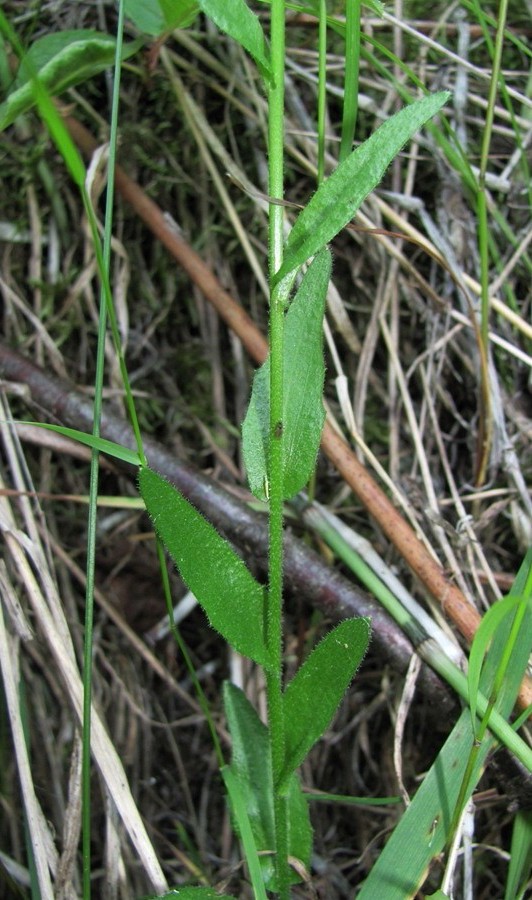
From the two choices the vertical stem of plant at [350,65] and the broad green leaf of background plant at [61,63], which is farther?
the broad green leaf of background plant at [61,63]

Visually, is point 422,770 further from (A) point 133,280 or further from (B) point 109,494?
(A) point 133,280

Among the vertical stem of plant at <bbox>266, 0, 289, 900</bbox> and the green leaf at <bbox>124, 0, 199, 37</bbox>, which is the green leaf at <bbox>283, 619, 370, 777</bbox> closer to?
the vertical stem of plant at <bbox>266, 0, 289, 900</bbox>

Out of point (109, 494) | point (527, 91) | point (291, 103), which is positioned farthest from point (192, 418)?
point (527, 91)

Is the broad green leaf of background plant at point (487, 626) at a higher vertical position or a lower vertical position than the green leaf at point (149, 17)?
lower

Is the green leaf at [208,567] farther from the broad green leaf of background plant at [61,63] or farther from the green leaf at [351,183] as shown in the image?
the broad green leaf of background plant at [61,63]

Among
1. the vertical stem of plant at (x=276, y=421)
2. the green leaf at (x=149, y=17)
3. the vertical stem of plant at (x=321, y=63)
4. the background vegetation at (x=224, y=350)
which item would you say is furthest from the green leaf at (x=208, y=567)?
the green leaf at (x=149, y=17)

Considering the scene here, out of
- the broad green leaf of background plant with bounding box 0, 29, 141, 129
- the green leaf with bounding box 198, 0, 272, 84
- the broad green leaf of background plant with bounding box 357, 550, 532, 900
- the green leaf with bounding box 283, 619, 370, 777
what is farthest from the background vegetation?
the green leaf with bounding box 198, 0, 272, 84

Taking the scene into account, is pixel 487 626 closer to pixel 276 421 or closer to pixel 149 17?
pixel 276 421
